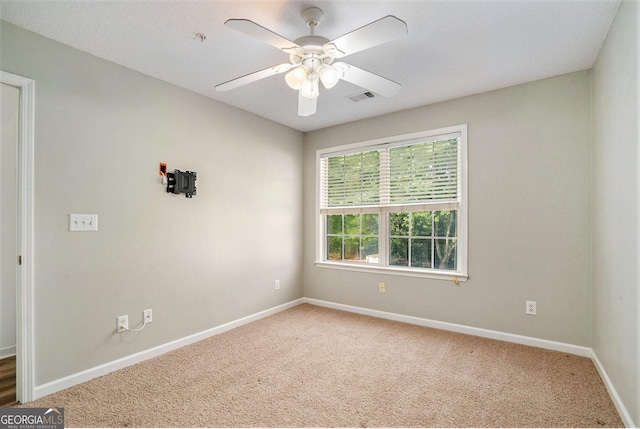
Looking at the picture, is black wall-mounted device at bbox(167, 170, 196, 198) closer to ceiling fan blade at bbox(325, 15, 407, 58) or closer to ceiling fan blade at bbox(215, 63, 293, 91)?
ceiling fan blade at bbox(215, 63, 293, 91)

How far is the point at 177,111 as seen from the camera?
2.98m

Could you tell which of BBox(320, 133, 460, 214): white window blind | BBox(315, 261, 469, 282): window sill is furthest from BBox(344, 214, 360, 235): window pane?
BBox(315, 261, 469, 282): window sill

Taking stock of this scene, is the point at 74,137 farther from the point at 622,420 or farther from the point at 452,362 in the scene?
the point at 622,420

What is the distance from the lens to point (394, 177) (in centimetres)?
381

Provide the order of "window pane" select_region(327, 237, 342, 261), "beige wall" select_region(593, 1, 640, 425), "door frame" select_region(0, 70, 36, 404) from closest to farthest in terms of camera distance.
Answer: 1. "beige wall" select_region(593, 1, 640, 425)
2. "door frame" select_region(0, 70, 36, 404)
3. "window pane" select_region(327, 237, 342, 261)

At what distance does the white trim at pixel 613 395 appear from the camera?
177cm

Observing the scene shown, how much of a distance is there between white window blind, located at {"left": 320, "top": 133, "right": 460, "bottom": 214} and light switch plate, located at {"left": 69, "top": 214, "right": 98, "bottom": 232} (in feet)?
8.71

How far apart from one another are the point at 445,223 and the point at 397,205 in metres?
0.58

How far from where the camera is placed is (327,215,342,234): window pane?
4336 millimetres

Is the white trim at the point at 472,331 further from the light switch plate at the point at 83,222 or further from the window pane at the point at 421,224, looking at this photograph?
the light switch plate at the point at 83,222

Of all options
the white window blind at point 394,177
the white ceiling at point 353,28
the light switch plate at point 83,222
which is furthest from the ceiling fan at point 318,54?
the white window blind at point 394,177

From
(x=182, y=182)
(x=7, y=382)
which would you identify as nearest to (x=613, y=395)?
(x=182, y=182)

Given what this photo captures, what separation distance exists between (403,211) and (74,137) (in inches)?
123

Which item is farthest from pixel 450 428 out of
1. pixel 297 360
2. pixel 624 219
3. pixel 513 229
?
pixel 513 229
